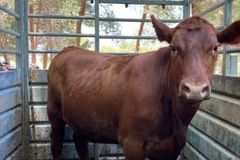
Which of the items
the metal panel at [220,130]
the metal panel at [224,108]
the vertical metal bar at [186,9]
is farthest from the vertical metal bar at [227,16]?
the vertical metal bar at [186,9]

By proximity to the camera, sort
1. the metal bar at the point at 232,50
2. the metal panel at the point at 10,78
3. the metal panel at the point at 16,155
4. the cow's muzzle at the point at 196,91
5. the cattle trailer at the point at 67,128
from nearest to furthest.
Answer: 1. the cow's muzzle at the point at 196,91
2. the metal bar at the point at 232,50
3. the cattle trailer at the point at 67,128
4. the metal panel at the point at 10,78
5. the metal panel at the point at 16,155

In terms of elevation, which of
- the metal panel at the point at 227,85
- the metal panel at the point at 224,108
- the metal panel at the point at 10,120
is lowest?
the metal panel at the point at 10,120

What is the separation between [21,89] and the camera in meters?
5.16

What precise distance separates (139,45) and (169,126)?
9.49 ft

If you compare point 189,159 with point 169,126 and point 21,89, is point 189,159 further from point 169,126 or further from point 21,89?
point 21,89

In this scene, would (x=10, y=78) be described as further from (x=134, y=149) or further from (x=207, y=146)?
(x=207, y=146)

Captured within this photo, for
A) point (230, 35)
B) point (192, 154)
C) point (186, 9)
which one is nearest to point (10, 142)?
point (192, 154)

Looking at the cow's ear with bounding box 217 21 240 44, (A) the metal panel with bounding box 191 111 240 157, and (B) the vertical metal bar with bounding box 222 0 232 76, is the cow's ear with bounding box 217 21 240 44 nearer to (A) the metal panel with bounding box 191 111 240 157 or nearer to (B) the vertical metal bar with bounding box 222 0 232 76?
(B) the vertical metal bar with bounding box 222 0 232 76

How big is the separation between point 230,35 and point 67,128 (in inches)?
118

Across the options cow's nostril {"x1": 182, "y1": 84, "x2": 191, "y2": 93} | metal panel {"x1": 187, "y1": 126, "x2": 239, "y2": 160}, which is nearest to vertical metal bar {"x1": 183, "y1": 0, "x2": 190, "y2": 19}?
metal panel {"x1": 187, "y1": 126, "x2": 239, "y2": 160}

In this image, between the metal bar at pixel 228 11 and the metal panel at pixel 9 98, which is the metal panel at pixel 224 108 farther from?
the metal panel at pixel 9 98

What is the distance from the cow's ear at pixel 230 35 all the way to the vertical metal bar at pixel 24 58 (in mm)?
2754

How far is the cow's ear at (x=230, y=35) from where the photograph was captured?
3.19 meters

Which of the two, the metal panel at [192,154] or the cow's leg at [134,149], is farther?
the metal panel at [192,154]
